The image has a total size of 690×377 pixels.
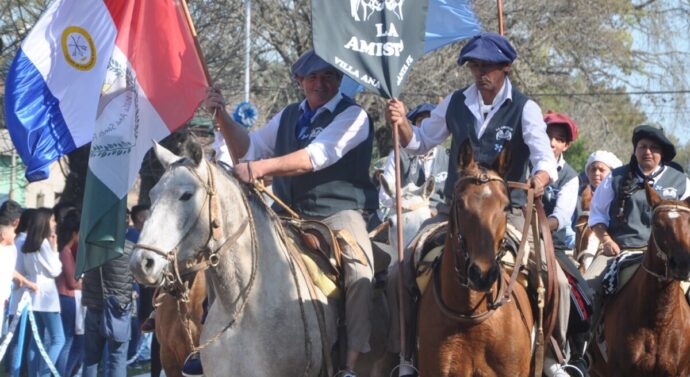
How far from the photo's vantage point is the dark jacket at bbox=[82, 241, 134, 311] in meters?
12.9

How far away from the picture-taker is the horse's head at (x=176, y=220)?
6.68 m

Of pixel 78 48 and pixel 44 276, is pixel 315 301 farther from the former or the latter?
pixel 44 276

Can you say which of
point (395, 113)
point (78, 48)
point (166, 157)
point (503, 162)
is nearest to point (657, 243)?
point (503, 162)

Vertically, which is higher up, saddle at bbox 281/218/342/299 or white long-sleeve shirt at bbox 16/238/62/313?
saddle at bbox 281/218/342/299

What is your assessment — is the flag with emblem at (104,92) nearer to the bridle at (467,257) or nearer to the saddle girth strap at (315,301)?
the saddle girth strap at (315,301)

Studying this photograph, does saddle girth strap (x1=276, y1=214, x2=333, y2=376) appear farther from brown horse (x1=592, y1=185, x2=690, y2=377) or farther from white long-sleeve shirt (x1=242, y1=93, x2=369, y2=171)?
brown horse (x1=592, y1=185, x2=690, y2=377)

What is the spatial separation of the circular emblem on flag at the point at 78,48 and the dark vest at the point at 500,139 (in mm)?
3158

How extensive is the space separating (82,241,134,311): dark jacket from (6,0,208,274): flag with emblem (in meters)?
3.54

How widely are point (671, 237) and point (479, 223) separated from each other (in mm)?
2740

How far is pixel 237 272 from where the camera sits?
24.6ft

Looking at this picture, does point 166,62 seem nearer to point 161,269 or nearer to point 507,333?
point 161,269

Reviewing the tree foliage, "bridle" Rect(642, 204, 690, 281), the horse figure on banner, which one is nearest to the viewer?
the horse figure on banner

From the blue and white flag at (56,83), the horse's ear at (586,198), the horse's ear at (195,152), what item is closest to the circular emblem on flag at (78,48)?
the blue and white flag at (56,83)

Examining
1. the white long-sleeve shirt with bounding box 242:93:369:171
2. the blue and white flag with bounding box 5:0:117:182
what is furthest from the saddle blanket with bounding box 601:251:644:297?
the blue and white flag with bounding box 5:0:117:182
